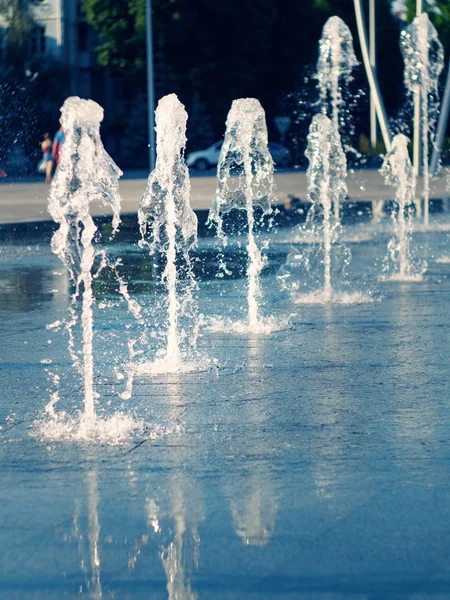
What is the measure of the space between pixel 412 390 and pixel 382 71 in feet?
199

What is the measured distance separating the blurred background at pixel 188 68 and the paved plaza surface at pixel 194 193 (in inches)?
417

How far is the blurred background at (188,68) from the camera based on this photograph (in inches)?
2117

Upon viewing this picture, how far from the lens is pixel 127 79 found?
58.1m

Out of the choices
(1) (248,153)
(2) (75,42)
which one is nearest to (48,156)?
(1) (248,153)

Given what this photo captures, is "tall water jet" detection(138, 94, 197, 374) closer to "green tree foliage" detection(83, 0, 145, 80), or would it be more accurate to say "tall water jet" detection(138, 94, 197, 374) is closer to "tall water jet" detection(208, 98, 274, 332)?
"tall water jet" detection(208, 98, 274, 332)

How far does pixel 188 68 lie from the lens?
57.5 meters

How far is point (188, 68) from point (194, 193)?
987 inches

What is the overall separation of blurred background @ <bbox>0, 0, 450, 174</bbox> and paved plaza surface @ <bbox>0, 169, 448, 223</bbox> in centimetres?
1058

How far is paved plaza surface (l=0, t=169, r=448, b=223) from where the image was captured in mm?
24766

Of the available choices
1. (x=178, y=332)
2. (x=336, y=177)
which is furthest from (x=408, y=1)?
(x=178, y=332)

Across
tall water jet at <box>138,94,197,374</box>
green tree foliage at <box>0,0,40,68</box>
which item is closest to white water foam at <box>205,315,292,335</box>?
tall water jet at <box>138,94,197,374</box>

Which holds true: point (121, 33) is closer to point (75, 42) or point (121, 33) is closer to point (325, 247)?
point (75, 42)

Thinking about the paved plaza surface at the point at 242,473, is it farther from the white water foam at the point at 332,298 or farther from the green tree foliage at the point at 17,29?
the green tree foliage at the point at 17,29

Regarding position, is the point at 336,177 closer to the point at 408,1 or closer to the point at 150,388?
the point at 150,388
